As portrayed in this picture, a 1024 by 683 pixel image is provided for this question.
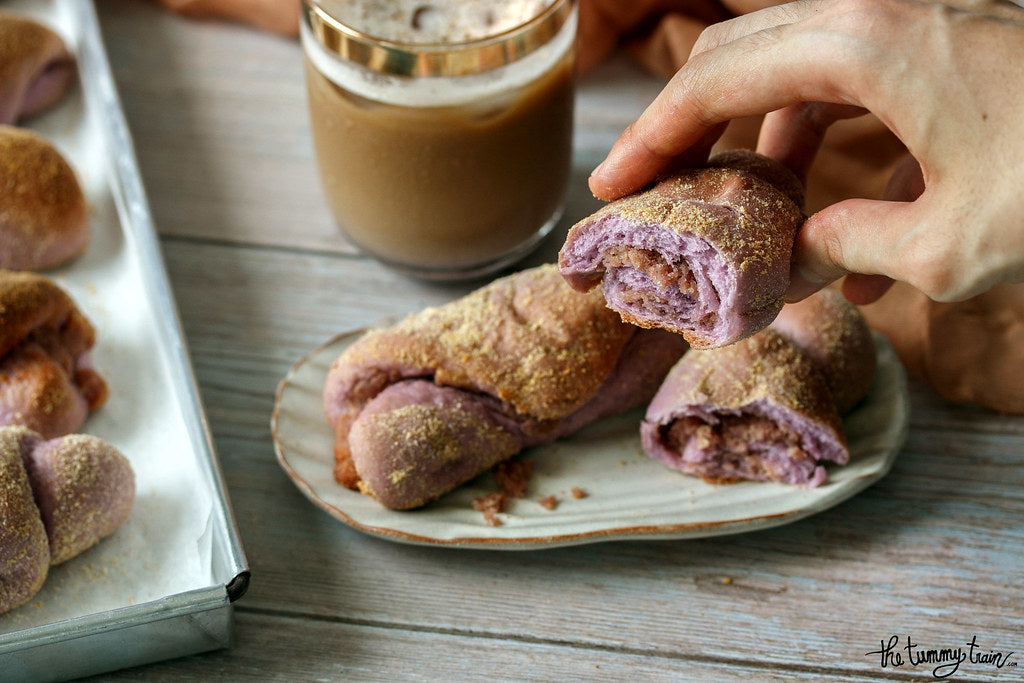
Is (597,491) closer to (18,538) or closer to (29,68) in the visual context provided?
(18,538)

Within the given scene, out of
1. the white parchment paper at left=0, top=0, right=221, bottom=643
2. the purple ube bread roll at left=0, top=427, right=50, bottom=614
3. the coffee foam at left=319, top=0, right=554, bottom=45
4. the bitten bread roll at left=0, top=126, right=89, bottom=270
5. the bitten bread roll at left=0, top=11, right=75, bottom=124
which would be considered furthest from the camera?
the bitten bread roll at left=0, top=11, right=75, bottom=124

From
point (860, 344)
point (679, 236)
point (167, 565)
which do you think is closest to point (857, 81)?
point (679, 236)

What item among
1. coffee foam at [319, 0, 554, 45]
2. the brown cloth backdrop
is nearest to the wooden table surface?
the brown cloth backdrop

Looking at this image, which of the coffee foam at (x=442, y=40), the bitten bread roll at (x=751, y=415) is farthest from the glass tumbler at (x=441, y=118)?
the bitten bread roll at (x=751, y=415)

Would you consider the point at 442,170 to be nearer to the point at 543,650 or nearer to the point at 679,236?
the point at 679,236

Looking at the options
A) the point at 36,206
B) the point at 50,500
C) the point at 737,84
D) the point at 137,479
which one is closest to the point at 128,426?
the point at 137,479

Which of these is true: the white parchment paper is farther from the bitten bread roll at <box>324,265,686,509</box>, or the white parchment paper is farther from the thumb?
the thumb
